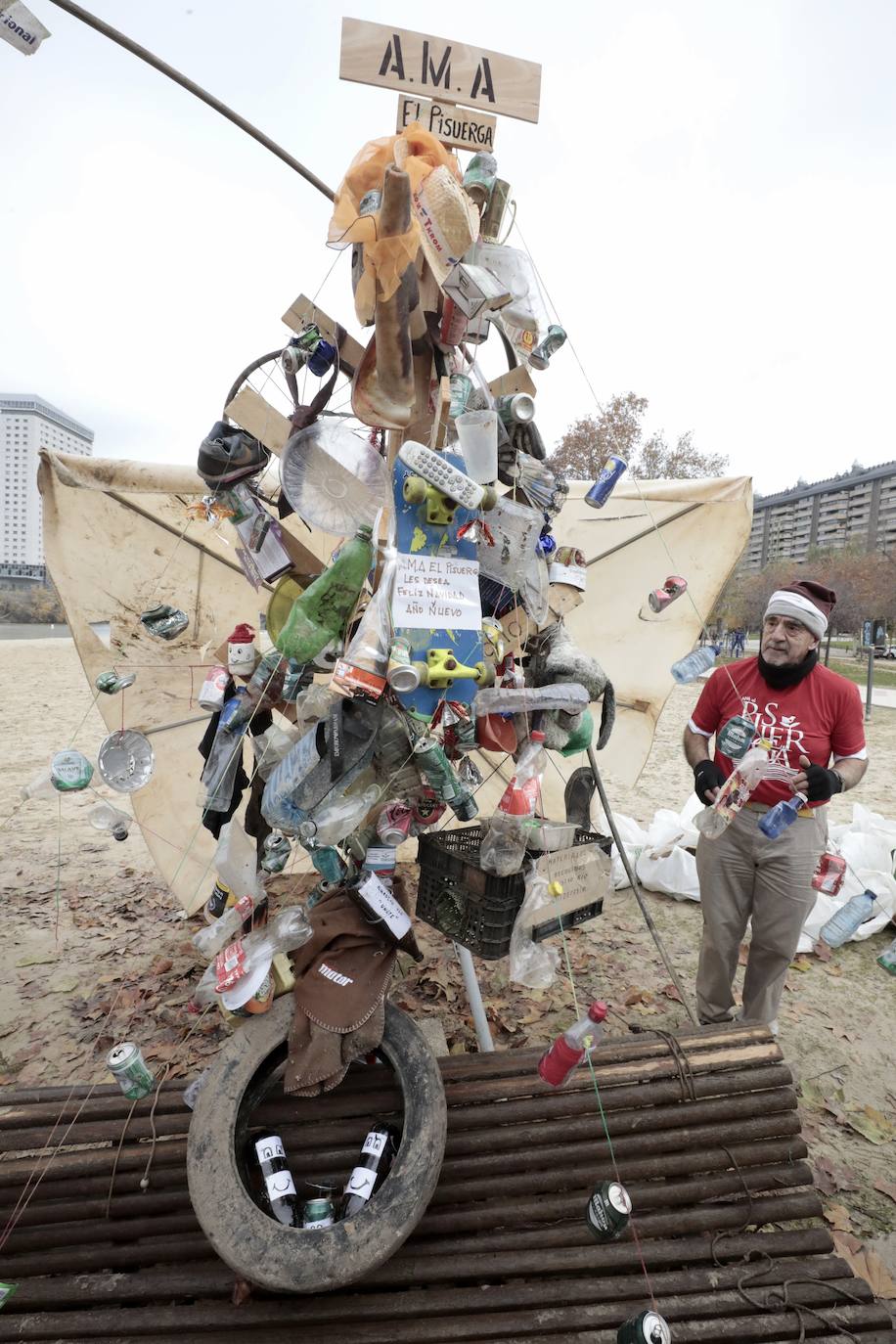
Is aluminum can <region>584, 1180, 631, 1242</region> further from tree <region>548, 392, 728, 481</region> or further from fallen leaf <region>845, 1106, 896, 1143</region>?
tree <region>548, 392, 728, 481</region>

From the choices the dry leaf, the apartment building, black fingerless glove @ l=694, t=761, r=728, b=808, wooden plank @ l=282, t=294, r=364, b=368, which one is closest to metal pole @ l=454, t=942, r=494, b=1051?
black fingerless glove @ l=694, t=761, r=728, b=808

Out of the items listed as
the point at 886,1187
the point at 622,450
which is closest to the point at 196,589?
the point at 886,1187

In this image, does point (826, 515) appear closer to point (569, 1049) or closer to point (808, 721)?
point (808, 721)

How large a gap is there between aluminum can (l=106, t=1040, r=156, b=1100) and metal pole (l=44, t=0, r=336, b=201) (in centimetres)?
287

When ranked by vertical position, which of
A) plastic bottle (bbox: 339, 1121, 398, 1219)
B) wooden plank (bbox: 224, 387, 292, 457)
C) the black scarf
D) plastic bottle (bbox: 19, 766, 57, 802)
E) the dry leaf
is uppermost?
wooden plank (bbox: 224, 387, 292, 457)

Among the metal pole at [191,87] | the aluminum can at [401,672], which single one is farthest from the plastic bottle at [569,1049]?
the metal pole at [191,87]

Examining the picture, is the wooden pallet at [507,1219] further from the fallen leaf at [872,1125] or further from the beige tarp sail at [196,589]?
the beige tarp sail at [196,589]

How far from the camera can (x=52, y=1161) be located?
1954 mm

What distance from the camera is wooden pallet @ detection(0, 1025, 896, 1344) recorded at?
164cm

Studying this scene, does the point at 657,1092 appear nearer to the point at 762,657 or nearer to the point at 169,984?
the point at 762,657

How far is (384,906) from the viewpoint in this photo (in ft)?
6.32

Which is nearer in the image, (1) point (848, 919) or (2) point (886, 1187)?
(2) point (886, 1187)

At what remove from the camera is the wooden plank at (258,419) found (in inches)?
80.0

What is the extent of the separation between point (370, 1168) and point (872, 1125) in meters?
2.34
